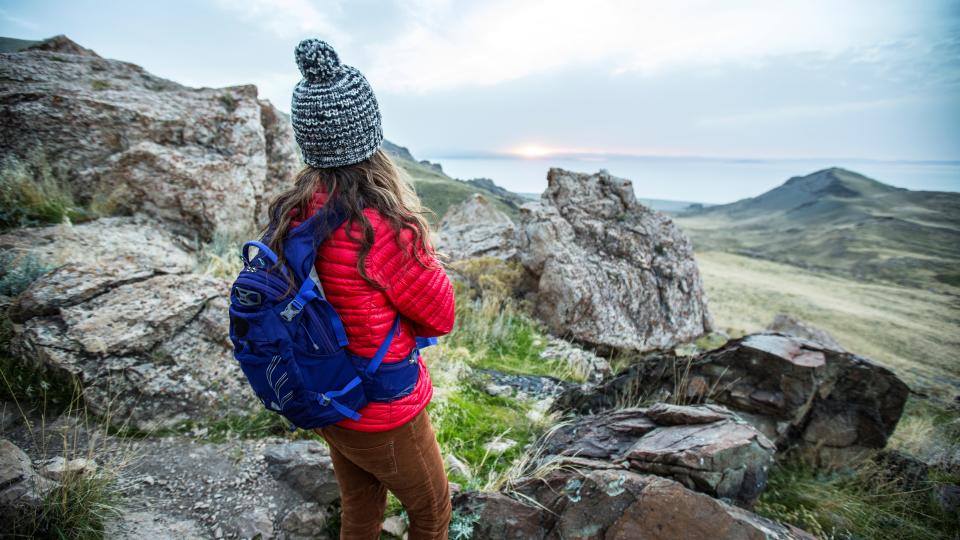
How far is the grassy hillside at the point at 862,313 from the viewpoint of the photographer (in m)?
12.2

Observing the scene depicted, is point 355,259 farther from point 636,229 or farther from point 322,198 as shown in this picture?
point 636,229

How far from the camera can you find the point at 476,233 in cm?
1141

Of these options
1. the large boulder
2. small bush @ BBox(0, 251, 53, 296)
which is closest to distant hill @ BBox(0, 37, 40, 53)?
the large boulder

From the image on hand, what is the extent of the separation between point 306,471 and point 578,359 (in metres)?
4.58

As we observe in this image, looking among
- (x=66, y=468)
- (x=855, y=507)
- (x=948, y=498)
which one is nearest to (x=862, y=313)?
(x=948, y=498)

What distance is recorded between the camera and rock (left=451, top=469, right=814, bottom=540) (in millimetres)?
2436

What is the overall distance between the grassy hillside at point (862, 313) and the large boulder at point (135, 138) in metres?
11.9

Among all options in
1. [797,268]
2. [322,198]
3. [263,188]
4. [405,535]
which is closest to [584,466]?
[405,535]

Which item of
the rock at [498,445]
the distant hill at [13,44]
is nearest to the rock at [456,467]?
the rock at [498,445]

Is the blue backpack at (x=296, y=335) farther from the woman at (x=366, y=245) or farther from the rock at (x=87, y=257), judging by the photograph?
the rock at (x=87, y=257)

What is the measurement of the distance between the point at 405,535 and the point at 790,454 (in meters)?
3.57

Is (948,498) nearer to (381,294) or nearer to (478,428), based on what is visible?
(478,428)

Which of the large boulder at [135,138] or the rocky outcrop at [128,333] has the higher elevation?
the large boulder at [135,138]

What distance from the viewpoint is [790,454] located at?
13.0 feet
